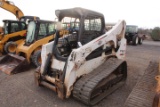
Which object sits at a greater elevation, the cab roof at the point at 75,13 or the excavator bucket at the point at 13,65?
the cab roof at the point at 75,13

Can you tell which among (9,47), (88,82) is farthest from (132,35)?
(88,82)

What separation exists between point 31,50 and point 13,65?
2.94ft

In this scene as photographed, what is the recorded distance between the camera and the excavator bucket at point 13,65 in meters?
5.69

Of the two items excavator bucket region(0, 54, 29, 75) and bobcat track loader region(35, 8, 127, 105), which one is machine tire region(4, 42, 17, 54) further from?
bobcat track loader region(35, 8, 127, 105)

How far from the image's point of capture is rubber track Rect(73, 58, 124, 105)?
10.6 ft

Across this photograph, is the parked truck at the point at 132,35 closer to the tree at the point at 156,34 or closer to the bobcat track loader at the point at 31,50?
the tree at the point at 156,34

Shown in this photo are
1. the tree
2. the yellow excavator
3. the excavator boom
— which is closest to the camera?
the yellow excavator

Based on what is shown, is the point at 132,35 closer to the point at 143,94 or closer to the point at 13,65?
the point at 13,65

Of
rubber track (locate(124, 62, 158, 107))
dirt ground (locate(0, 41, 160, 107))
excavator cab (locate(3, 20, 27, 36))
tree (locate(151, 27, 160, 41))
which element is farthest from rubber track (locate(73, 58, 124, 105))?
tree (locate(151, 27, 160, 41))

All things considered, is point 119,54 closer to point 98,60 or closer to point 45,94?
point 98,60

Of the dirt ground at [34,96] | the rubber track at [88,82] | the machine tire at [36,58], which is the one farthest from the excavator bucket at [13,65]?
the rubber track at [88,82]

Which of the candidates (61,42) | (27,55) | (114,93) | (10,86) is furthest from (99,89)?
(27,55)

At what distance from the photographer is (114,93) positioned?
403 cm

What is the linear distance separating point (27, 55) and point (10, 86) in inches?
80.3
